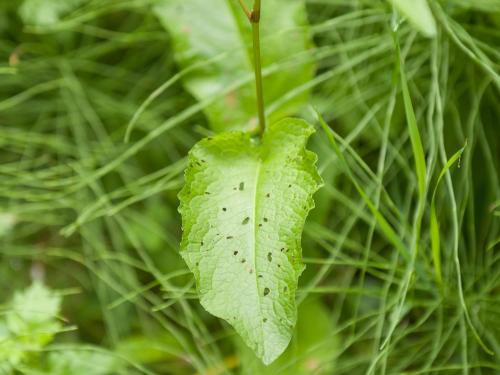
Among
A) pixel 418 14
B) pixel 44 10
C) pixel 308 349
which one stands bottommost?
pixel 308 349

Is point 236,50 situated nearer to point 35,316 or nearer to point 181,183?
point 181,183

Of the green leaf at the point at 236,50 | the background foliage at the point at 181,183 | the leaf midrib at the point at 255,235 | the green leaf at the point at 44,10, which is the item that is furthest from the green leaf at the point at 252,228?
the green leaf at the point at 44,10

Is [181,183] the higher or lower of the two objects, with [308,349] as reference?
higher

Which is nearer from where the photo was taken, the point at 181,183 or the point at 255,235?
the point at 255,235

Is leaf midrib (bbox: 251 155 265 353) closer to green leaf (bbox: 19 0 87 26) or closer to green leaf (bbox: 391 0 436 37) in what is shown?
green leaf (bbox: 391 0 436 37)

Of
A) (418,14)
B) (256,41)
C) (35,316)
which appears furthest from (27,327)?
(418,14)

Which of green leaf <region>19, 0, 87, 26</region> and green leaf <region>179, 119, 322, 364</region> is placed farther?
green leaf <region>19, 0, 87, 26</region>

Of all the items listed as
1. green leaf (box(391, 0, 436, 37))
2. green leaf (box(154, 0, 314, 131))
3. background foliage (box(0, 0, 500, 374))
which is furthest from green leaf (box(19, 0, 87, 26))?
green leaf (box(391, 0, 436, 37))
